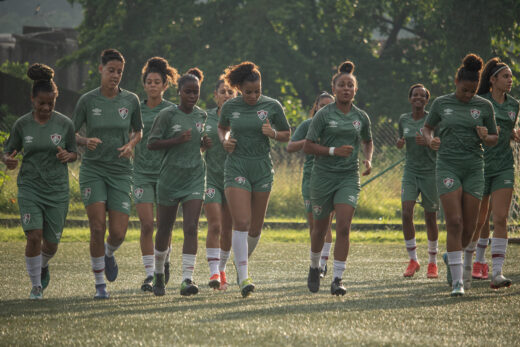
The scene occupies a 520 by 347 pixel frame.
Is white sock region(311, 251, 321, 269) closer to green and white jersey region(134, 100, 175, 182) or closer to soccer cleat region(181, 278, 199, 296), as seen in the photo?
soccer cleat region(181, 278, 199, 296)

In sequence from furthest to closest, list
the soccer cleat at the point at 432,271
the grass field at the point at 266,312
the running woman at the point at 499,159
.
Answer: the soccer cleat at the point at 432,271 < the running woman at the point at 499,159 < the grass field at the point at 266,312

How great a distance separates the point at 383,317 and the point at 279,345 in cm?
147

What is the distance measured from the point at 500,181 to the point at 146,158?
374 centimetres

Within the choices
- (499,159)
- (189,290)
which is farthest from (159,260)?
(499,159)

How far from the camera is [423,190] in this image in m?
10.6

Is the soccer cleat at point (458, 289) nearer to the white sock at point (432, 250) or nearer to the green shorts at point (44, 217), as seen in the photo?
the white sock at point (432, 250)

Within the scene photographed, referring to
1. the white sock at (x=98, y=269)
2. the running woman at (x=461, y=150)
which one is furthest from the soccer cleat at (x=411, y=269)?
the white sock at (x=98, y=269)

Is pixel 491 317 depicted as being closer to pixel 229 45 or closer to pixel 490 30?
pixel 490 30

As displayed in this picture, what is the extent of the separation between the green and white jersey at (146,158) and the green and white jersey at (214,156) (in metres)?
0.63

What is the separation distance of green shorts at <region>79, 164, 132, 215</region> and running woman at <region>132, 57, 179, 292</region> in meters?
0.69

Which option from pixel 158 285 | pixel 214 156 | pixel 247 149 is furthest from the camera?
pixel 214 156

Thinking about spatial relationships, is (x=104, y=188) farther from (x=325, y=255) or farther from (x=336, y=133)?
(x=325, y=255)

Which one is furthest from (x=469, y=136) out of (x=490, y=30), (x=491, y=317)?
(x=490, y=30)

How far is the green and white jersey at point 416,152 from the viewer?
10.7 meters
